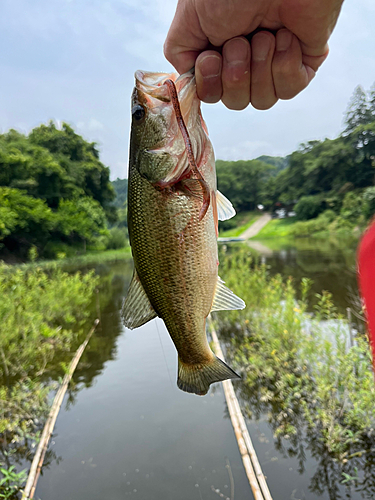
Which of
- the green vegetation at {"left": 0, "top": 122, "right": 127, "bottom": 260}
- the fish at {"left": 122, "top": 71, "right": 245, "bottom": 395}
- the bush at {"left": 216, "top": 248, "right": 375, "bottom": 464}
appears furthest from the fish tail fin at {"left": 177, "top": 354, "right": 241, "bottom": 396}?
the green vegetation at {"left": 0, "top": 122, "right": 127, "bottom": 260}

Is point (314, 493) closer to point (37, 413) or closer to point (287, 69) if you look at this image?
point (37, 413)

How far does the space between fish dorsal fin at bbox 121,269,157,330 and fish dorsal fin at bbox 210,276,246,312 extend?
233 millimetres

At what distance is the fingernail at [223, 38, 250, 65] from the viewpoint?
140cm

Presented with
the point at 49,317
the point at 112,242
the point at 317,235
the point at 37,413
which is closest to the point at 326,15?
the point at 37,413

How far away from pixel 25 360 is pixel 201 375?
6.18 metres

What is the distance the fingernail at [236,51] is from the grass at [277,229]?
116 feet

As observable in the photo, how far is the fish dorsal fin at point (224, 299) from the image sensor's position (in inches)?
52.4

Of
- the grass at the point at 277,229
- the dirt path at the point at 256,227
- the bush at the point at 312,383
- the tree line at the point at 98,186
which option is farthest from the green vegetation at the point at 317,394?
the grass at the point at 277,229

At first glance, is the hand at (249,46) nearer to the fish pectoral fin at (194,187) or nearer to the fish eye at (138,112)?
the fish eye at (138,112)

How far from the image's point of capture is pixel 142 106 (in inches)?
49.8

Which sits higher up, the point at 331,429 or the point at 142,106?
the point at 142,106

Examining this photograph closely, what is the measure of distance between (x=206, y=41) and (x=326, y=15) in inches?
18.2

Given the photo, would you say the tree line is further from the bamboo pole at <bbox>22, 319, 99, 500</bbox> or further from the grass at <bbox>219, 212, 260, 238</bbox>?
the bamboo pole at <bbox>22, 319, 99, 500</bbox>

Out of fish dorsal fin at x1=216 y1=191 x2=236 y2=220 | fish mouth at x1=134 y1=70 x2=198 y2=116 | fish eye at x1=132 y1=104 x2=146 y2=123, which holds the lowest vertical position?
fish dorsal fin at x1=216 y1=191 x2=236 y2=220
